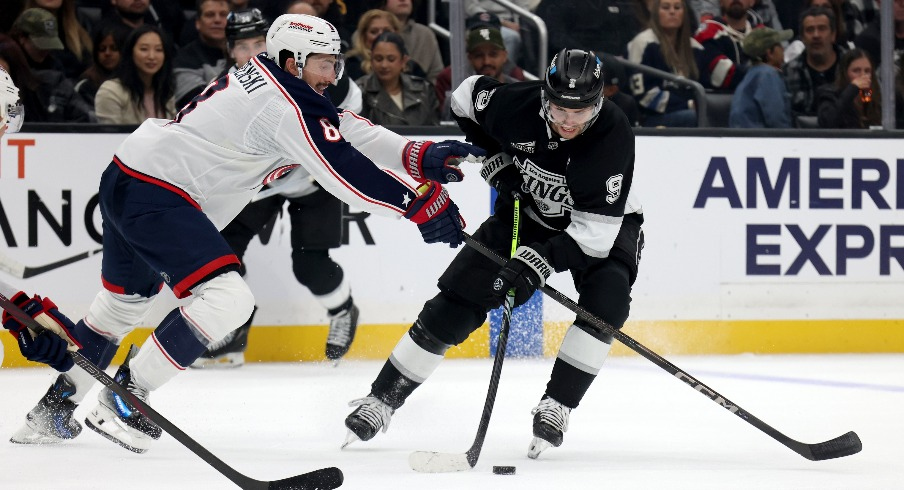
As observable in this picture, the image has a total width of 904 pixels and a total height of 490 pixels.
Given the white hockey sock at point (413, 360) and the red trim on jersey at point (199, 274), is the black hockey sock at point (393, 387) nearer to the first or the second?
the white hockey sock at point (413, 360)

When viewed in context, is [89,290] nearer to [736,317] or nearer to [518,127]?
[518,127]

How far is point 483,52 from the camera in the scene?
5.38 metres

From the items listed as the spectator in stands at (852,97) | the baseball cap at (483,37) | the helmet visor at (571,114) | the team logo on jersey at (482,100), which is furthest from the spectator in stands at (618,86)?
the helmet visor at (571,114)

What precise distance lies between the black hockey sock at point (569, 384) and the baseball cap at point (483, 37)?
2.32 metres

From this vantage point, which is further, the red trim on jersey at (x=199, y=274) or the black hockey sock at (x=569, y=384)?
the black hockey sock at (x=569, y=384)

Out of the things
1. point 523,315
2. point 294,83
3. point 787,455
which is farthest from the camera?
point 523,315

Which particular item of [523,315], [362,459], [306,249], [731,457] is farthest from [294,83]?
[523,315]

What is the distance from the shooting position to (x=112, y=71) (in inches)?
205

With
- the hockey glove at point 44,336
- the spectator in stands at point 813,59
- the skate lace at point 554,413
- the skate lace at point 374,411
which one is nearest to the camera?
the hockey glove at point 44,336

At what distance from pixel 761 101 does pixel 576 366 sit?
2.71 metres

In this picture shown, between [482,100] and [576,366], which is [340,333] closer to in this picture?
[482,100]

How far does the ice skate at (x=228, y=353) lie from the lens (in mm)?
5090

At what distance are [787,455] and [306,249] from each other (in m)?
2.36

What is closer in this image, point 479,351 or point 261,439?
point 261,439
